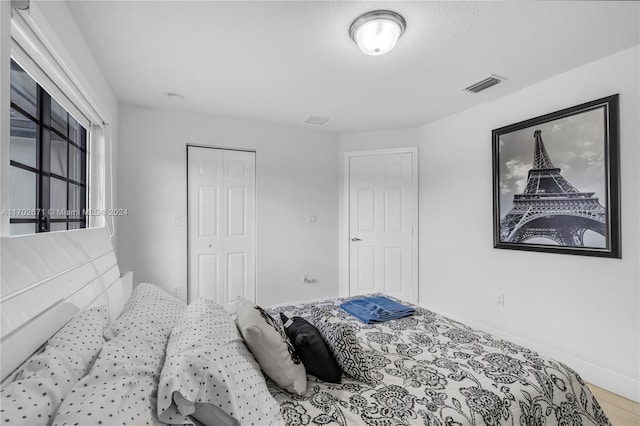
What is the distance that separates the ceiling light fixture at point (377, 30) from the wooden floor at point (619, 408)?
268cm

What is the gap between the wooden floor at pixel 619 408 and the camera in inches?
71.8

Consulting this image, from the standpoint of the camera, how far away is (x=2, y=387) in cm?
75

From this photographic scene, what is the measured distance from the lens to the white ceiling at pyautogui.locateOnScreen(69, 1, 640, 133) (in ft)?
5.52

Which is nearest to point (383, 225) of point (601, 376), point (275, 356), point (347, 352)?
point (601, 376)

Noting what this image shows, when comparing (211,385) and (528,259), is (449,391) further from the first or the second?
(528,259)

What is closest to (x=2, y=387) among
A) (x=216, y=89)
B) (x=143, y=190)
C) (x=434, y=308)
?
(x=216, y=89)

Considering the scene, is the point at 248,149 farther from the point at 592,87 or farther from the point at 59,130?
the point at 592,87

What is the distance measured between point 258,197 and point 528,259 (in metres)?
2.92

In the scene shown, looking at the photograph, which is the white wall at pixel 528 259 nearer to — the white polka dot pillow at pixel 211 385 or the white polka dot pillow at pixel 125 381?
the white polka dot pillow at pixel 211 385

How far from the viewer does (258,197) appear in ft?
12.3

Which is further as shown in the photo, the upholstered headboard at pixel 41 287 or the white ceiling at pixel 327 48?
the white ceiling at pixel 327 48

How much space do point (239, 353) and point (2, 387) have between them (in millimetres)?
641

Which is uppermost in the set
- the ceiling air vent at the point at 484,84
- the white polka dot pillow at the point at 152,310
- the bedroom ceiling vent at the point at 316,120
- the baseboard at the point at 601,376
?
the bedroom ceiling vent at the point at 316,120

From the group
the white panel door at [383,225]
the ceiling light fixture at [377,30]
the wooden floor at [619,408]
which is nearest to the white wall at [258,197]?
the white panel door at [383,225]
